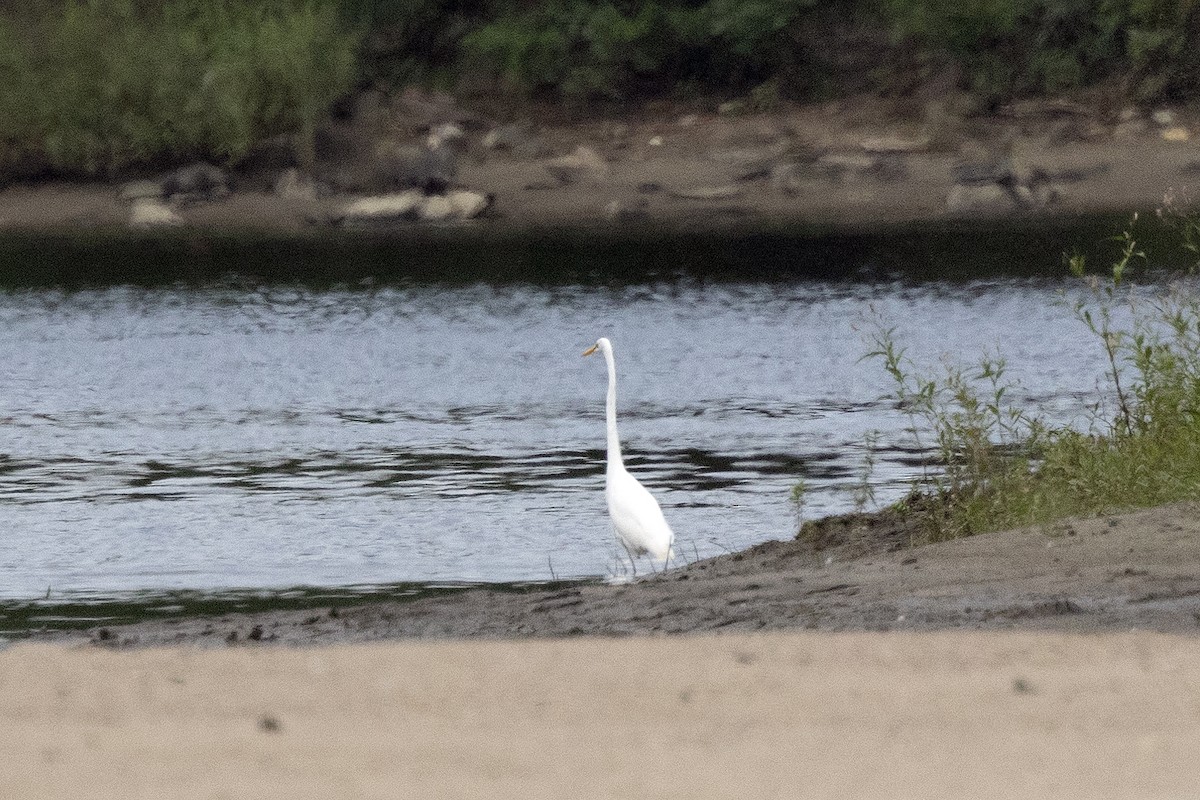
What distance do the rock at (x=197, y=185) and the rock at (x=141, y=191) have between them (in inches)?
7.4

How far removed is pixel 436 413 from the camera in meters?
19.9

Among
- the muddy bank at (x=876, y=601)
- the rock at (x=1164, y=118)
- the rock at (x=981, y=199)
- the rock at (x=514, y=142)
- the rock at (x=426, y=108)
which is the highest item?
the rock at (x=426, y=108)

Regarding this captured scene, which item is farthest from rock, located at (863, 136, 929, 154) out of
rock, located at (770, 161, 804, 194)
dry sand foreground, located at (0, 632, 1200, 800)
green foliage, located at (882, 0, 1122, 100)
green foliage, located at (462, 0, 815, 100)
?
dry sand foreground, located at (0, 632, 1200, 800)

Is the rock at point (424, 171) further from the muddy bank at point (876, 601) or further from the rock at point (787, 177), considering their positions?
the muddy bank at point (876, 601)

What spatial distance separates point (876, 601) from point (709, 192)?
36.0 meters

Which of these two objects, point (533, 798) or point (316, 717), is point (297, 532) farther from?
point (533, 798)

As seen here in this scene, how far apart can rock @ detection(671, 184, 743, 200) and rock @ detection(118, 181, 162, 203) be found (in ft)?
37.6

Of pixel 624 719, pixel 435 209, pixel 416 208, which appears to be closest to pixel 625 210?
pixel 435 209

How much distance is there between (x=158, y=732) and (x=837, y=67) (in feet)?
140

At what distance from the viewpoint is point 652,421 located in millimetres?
18750

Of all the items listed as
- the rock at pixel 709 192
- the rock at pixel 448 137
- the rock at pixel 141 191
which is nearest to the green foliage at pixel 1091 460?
the rock at pixel 709 192

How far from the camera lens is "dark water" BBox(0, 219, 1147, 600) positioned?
12508mm

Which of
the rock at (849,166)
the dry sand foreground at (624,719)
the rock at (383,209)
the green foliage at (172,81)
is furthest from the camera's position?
the green foliage at (172,81)

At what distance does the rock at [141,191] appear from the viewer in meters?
46.8
